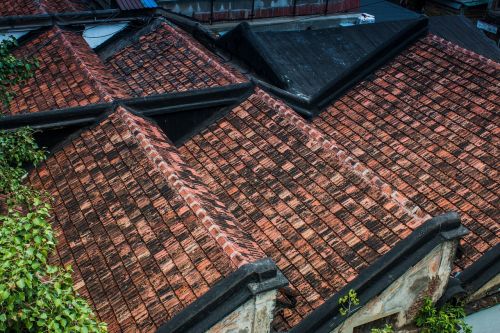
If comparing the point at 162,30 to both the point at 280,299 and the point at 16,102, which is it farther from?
the point at 280,299

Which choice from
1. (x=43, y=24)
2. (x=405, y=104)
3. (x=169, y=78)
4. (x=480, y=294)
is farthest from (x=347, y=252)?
(x=43, y=24)

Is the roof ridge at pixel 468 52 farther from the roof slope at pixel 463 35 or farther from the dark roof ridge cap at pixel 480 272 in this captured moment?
the roof slope at pixel 463 35

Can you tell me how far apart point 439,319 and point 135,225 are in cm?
645

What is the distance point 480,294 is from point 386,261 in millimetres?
3210

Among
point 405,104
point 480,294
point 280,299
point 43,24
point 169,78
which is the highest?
point 43,24

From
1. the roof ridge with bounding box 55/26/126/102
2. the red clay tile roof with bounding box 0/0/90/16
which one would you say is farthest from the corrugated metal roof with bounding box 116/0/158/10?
the roof ridge with bounding box 55/26/126/102

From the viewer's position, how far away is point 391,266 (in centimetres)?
1212

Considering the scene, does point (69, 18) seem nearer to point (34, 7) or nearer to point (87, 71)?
point (34, 7)

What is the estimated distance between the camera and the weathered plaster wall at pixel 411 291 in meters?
12.2

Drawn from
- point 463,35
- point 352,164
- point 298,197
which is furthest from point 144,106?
point 463,35

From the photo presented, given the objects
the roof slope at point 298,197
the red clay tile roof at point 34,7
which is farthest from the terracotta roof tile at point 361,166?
the red clay tile roof at point 34,7

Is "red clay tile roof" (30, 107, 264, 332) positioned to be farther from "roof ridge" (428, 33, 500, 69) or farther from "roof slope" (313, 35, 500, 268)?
"roof ridge" (428, 33, 500, 69)

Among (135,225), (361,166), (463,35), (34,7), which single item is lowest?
(463,35)

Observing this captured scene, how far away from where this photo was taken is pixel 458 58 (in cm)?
1945
